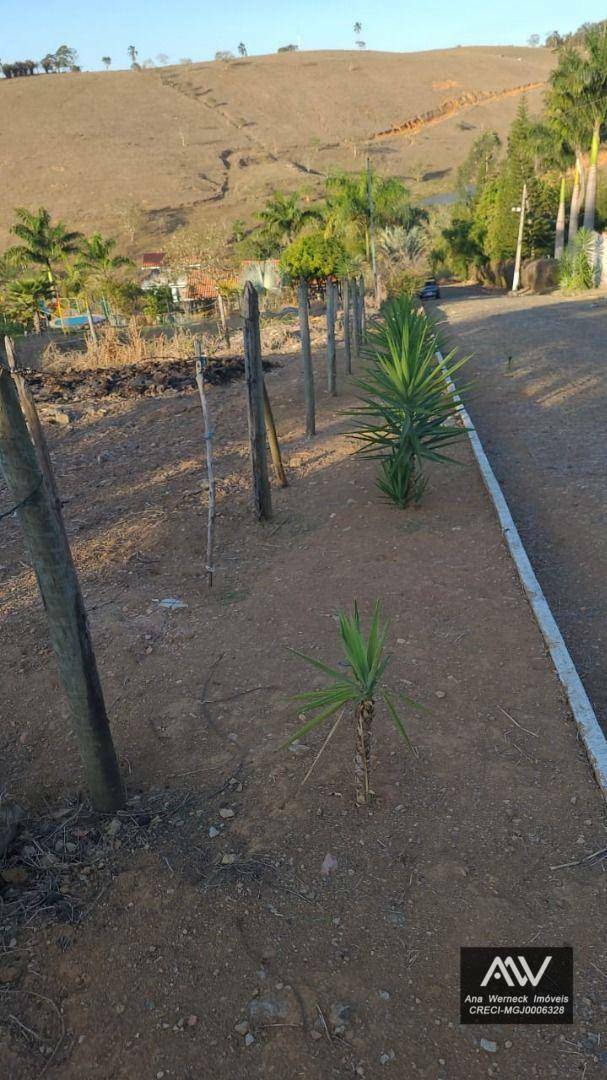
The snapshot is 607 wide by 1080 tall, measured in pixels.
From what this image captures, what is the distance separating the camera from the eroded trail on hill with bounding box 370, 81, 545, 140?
73000 mm

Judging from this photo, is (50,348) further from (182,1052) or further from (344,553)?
(182,1052)

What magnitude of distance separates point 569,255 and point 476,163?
37.8 m

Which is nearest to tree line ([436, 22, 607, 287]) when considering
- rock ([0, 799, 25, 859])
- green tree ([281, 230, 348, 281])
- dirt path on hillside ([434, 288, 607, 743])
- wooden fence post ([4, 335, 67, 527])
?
green tree ([281, 230, 348, 281])

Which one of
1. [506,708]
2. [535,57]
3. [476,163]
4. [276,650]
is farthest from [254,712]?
[535,57]

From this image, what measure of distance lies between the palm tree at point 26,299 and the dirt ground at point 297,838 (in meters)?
19.9

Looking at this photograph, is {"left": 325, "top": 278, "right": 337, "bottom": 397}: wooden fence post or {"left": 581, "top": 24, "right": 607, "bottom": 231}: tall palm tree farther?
{"left": 581, "top": 24, "right": 607, "bottom": 231}: tall palm tree

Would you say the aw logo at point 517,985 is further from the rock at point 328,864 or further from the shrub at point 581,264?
the shrub at point 581,264

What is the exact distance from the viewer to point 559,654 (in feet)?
11.1

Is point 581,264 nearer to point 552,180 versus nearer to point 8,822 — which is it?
point 552,180

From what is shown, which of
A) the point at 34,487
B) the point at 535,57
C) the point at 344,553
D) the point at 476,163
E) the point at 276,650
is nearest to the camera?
the point at 34,487

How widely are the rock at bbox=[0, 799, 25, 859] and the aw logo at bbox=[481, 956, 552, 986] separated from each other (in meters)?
1.71

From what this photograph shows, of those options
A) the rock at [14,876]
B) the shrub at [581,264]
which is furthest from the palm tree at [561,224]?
the rock at [14,876]

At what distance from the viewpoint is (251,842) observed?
2480mm

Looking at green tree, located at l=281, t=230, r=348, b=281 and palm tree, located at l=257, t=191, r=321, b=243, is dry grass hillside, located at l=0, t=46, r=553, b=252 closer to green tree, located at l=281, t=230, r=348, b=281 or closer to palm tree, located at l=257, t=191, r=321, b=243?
palm tree, located at l=257, t=191, r=321, b=243
